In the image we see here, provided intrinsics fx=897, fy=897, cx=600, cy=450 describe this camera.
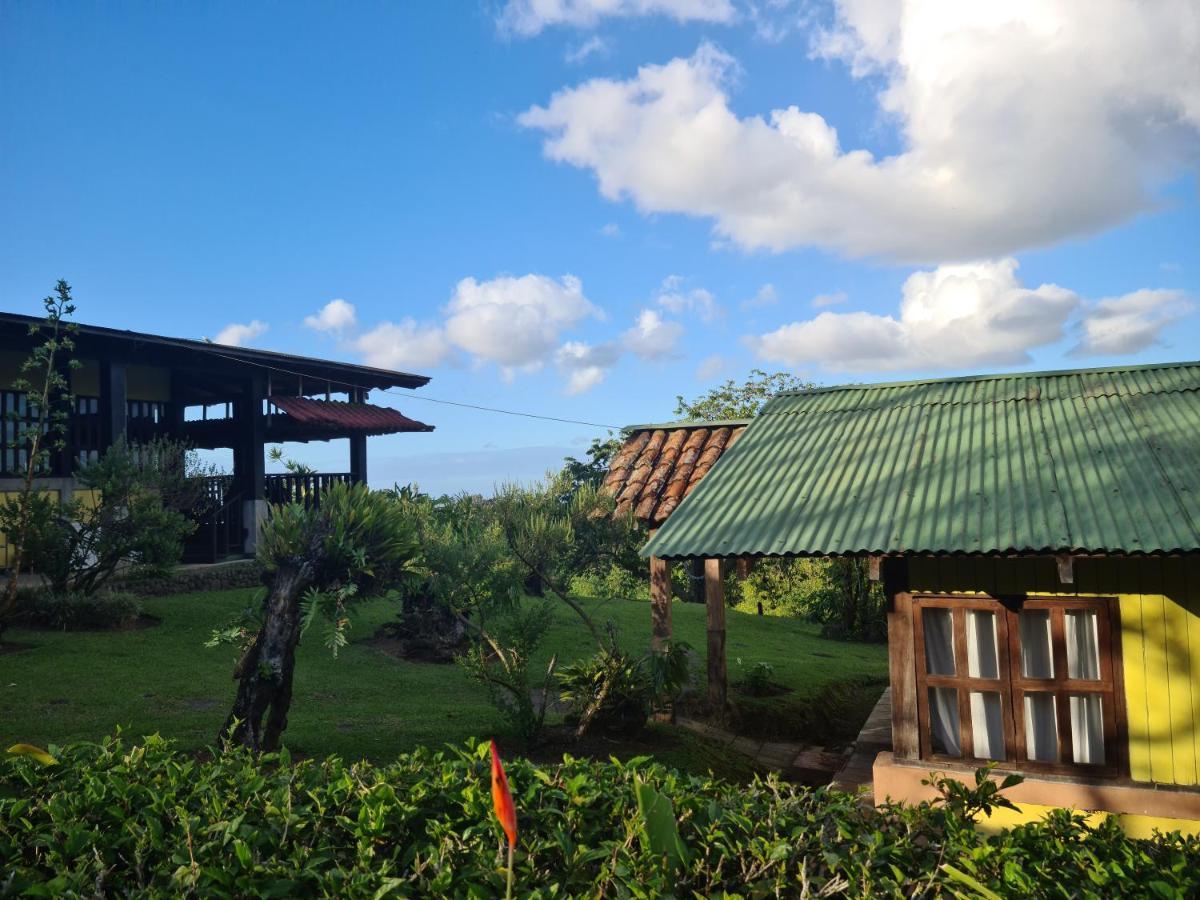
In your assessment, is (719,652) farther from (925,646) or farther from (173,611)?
(173,611)

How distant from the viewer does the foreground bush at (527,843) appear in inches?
126

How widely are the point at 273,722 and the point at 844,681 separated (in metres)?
10.2

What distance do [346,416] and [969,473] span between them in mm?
19446

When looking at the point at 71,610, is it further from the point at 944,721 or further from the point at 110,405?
the point at 944,721

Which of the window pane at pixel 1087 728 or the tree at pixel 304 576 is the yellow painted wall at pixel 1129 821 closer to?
the window pane at pixel 1087 728

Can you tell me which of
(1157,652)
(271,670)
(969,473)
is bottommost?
(271,670)

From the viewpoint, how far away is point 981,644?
24.7 feet

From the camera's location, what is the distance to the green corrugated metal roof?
6914mm

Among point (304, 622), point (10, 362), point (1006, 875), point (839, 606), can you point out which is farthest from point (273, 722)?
point (839, 606)

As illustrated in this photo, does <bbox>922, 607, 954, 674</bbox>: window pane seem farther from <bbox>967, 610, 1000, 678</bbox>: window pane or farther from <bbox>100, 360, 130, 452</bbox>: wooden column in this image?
<bbox>100, 360, 130, 452</bbox>: wooden column

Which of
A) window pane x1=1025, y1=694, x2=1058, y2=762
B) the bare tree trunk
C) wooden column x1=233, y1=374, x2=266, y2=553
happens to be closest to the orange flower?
window pane x1=1025, y1=694, x2=1058, y2=762

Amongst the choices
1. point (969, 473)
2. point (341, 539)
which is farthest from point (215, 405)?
point (969, 473)

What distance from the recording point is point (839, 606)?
2320cm

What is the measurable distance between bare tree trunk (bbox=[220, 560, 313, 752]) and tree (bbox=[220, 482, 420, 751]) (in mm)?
11
